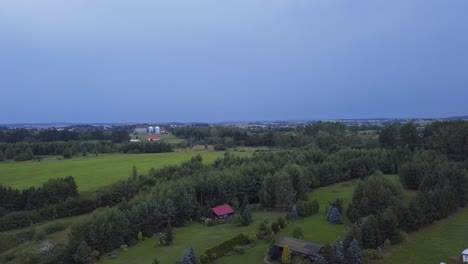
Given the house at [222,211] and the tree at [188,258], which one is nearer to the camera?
the tree at [188,258]

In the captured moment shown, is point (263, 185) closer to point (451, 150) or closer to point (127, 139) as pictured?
point (451, 150)

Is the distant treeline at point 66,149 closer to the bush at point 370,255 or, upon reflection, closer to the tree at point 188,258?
the tree at point 188,258

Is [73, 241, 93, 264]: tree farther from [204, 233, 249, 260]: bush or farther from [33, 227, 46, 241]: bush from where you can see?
[204, 233, 249, 260]: bush

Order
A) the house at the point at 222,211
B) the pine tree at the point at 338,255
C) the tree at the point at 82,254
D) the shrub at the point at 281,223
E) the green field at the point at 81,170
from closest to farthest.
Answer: the pine tree at the point at 338,255 < the tree at the point at 82,254 < the shrub at the point at 281,223 < the house at the point at 222,211 < the green field at the point at 81,170

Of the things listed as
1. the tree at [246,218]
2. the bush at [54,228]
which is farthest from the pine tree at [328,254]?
the bush at [54,228]

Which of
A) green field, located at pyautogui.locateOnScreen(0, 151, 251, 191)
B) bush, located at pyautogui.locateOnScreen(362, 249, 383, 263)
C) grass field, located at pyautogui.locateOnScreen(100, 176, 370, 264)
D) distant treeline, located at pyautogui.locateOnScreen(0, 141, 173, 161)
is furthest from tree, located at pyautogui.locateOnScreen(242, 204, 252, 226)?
distant treeline, located at pyautogui.locateOnScreen(0, 141, 173, 161)

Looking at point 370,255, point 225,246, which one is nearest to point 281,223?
point 225,246
